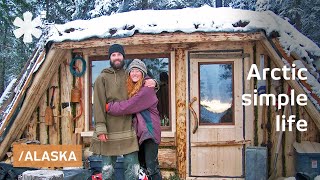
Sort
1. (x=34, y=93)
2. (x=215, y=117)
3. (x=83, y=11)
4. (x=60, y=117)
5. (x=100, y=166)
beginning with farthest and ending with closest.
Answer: (x=83, y=11) < (x=60, y=117) < (x=34, y=93) < (x=215, y=117) < (x=100, y=166)

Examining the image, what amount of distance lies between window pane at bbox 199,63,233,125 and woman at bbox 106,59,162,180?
2099 mm

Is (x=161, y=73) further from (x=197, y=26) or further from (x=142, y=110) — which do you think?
(x=142, y=110)

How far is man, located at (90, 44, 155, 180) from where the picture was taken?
12.4 feet

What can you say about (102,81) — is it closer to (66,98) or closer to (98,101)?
(98,101)

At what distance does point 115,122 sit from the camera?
3799 millimetres

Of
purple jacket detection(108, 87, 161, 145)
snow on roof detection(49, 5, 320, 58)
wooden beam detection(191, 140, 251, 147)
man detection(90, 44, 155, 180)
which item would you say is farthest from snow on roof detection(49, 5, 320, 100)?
purple jacket detection(108, 87, 161, 145)

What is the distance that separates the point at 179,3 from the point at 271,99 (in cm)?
883

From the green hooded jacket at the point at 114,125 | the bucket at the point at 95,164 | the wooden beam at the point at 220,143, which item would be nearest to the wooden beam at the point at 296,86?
the wooden beam at the point at 220,143

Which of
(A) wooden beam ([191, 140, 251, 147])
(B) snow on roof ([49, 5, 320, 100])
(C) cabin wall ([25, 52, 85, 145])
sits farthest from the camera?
(C) cabin wall ([25, 52, 85, 145])

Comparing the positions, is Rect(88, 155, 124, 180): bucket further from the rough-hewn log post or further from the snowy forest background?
the snowy forest background

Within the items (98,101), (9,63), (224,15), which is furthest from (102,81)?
(9,63)

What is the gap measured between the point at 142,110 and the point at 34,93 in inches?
→ 112

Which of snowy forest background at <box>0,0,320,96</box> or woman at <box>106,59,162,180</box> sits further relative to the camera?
snowy forest background at <box>0,0,320,96</box>

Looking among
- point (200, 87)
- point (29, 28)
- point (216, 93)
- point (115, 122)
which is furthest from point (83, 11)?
point (115, 122)
